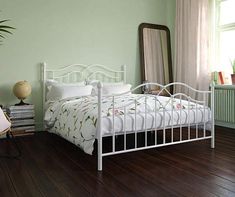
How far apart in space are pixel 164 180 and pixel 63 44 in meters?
2.95

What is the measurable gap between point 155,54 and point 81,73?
152cm

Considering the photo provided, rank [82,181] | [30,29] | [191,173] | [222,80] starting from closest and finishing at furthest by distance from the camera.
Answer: [82,181], [191,173], [30,29], [222,80]

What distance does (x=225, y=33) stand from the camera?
4.73m

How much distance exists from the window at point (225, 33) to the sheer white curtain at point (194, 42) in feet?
0.62

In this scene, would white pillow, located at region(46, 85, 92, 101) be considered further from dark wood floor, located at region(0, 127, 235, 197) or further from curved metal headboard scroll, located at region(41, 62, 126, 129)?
dark wood floor, located at region(0, 127, 235, 197)

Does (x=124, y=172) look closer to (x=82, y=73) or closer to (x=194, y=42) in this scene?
(x=82, y=73)

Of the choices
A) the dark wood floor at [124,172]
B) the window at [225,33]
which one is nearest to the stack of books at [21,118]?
the dark wood floor at [124,172]

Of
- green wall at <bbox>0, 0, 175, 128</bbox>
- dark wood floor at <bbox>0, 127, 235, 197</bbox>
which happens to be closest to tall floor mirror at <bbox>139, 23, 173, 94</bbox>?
green wall at <bbox>0, 0, 175, 128</bbox>

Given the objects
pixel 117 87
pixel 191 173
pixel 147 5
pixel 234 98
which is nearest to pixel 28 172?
pixel 191 173

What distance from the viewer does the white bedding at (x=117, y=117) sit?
2727 mm

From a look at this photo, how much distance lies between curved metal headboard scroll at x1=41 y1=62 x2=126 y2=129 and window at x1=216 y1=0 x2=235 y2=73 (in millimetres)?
1707

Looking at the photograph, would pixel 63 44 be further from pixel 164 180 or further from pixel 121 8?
pixel 164 180

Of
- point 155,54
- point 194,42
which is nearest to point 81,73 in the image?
point 155,54

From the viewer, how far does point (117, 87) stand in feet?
14.3
